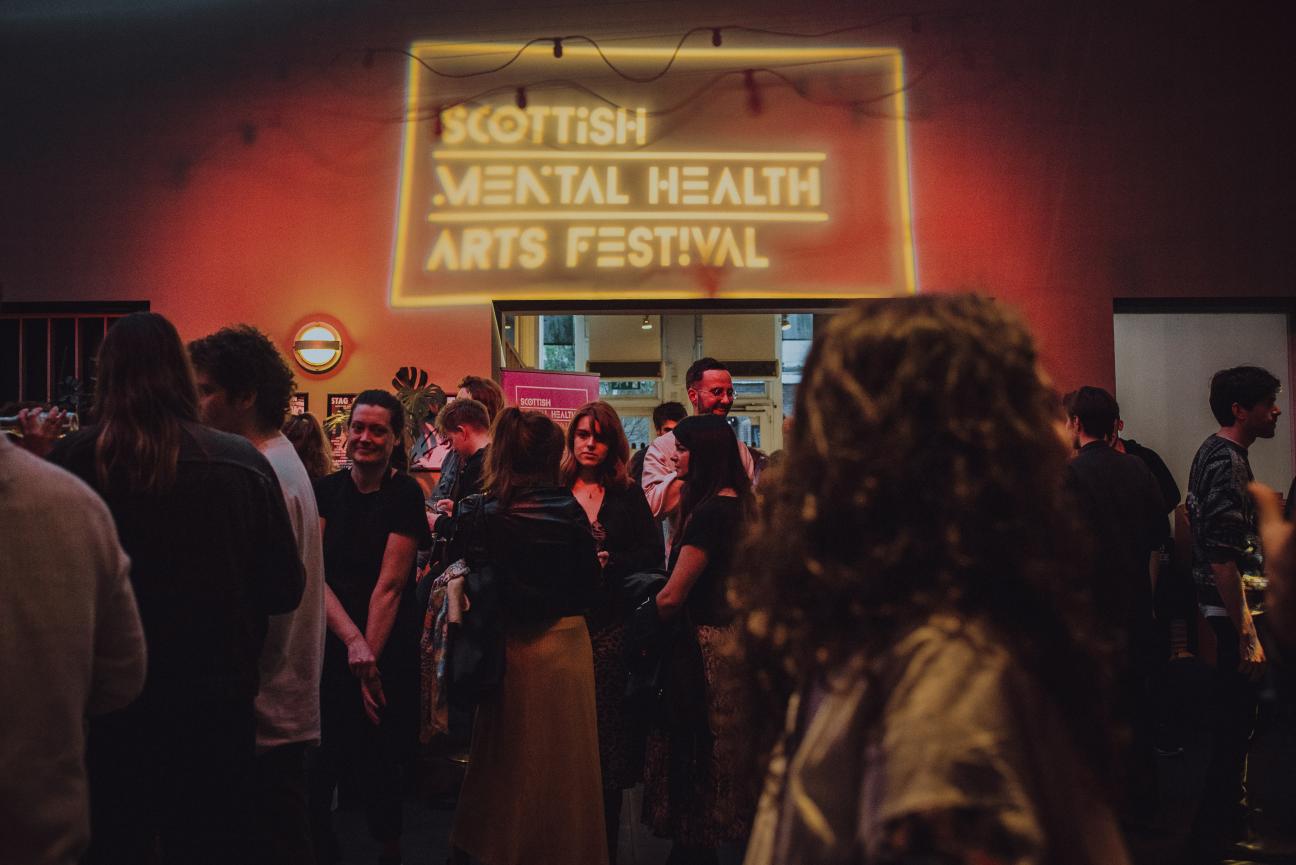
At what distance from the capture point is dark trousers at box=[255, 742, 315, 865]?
2.55m

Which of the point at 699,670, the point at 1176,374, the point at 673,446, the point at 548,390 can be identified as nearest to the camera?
the point at 699,670

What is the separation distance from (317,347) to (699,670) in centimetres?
407

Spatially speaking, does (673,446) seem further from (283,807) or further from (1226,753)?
(283,807)

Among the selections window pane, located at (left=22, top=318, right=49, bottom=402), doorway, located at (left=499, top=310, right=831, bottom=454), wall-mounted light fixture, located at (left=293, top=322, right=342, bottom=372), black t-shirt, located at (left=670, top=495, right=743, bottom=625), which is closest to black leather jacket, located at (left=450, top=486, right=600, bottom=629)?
black t-shirt, located at (left=670, top=495, right=743, bottom=625)

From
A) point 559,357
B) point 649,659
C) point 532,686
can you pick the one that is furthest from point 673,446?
point 559,357

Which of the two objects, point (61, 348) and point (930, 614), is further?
point (61, 348)

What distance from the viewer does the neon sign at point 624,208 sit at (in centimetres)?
673

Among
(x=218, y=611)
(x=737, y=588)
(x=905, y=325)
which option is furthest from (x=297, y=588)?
(x=905, y=325)

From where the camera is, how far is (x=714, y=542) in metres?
3.34

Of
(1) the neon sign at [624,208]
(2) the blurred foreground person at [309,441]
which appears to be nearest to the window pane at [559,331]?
(1) the neon sign at [624,208]

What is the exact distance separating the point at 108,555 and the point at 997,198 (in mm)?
6101

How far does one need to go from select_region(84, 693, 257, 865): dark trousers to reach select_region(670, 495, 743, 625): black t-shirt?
1.49 m

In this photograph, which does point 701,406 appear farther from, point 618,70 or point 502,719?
point 618,70

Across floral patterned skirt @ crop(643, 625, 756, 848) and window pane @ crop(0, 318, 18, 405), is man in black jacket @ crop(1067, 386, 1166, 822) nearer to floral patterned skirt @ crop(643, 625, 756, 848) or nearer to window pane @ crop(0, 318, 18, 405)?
floral patterned skirt @ crop(643, 625, 756, 848)
